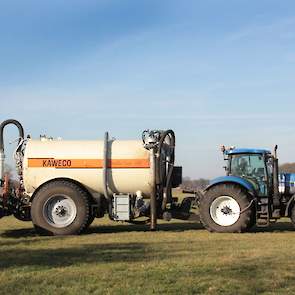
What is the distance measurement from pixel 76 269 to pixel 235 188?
284 inches

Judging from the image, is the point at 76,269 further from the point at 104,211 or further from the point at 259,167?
the point at 259,167

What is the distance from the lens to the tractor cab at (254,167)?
51.0 feet

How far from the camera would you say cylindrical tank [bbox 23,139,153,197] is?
15.5 meters

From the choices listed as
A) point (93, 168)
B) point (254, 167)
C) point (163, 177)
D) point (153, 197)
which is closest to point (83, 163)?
point (93, 168)

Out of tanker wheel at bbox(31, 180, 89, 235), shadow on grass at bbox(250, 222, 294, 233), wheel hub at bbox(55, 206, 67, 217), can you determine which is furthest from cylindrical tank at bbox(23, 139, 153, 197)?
shadow on grass at bbox(250, 222, 294, 233)

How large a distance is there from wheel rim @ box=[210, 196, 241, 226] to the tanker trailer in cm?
74

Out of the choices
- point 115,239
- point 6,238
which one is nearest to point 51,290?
point 115,239

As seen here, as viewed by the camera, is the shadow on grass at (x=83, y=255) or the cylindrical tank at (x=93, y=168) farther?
the cylindrical tank at (x=93, y=168)

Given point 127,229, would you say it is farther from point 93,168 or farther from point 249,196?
point 249,196

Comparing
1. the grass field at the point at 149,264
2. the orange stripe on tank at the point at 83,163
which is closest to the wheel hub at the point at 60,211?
the grass field at the point at 149,264

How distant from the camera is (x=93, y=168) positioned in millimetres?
15531

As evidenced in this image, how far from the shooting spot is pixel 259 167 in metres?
15.7

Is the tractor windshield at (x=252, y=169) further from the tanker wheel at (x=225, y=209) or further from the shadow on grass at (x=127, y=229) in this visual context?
the shadow on grass at (x=127, y=229)

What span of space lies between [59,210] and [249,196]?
16.3ft
